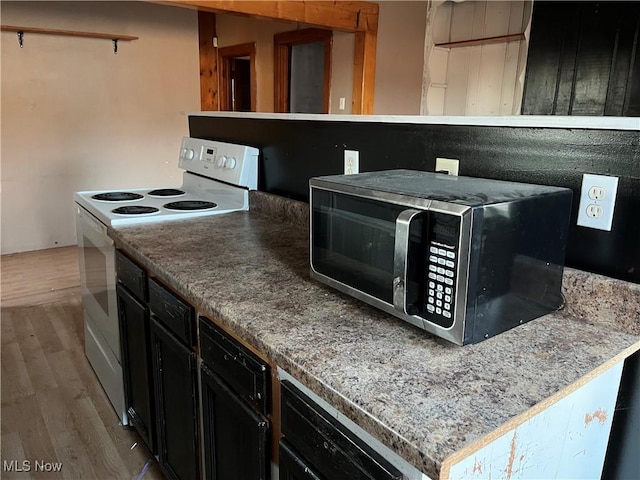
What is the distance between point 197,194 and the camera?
2.59 metres

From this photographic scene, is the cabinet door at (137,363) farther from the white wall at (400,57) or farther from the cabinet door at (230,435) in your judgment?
the white wall at (400,57)

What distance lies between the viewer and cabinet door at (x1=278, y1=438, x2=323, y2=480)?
953 millimetres

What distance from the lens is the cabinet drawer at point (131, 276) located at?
1.66m

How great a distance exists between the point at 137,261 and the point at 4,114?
348 centimetres

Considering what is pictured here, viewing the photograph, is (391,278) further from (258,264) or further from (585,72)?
(585,72)

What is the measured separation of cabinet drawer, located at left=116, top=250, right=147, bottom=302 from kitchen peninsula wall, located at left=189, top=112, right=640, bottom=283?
76cm

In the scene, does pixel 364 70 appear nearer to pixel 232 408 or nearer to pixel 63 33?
pixel 63 33

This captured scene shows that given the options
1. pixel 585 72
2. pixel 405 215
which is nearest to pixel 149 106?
pixel 585 72

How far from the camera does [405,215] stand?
97cm

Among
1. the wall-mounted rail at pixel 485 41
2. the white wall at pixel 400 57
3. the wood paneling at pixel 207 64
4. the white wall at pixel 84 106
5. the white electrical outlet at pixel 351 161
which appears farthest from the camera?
the wood paneling at pixel 207 64

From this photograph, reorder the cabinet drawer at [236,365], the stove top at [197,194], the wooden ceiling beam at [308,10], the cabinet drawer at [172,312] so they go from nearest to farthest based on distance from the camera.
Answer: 1. the cabinet drawer at [236,365]
2. the cabinet drawer at [172,312]
3. the stove top at [197,194]
4. the wooden ceiling beam at [308,10]

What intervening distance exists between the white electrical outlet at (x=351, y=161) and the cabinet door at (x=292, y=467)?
3.34ft

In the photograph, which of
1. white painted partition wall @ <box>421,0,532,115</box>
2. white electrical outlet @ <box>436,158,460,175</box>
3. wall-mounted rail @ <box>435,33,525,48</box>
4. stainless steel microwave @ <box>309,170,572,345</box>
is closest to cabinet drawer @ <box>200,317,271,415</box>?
stainless steel microwave @ <box>309,170,572,345</box>

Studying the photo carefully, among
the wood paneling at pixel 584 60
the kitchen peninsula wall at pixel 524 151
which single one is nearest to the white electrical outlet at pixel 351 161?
the kitchen peninsula wall at pixel 524 151
